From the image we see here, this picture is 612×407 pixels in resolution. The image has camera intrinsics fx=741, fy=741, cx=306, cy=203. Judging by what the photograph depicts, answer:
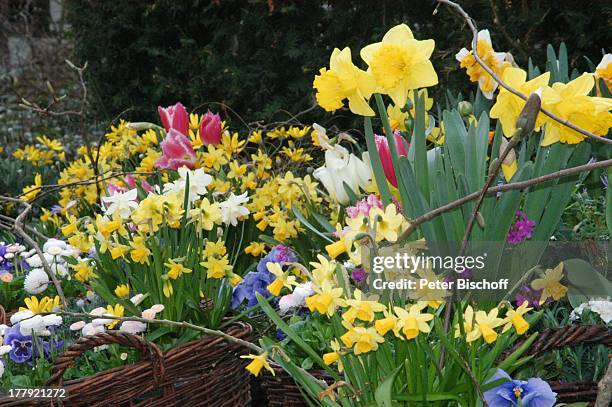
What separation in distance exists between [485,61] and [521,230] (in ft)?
1.18

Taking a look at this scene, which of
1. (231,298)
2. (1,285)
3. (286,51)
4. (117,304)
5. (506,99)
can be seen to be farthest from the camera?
(286,51)

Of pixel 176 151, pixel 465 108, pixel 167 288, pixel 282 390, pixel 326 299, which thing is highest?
pixel 465 108

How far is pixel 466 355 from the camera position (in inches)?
42.3

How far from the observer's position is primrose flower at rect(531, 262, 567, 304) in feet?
4.26

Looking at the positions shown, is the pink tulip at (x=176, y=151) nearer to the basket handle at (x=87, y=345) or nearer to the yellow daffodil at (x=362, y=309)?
the basket handle at (x=87, y=345)

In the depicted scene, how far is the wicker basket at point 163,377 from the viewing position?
1.31 m

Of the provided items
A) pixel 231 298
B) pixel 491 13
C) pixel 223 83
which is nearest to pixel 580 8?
pixel 491 13

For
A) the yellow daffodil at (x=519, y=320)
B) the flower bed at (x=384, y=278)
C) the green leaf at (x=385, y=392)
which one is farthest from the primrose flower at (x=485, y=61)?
the green leaf at (x=385, y=392)

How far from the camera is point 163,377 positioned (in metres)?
1.42

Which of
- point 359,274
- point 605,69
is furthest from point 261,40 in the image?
point 359,274

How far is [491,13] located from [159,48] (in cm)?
186

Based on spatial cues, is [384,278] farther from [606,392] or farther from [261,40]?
[261,40]

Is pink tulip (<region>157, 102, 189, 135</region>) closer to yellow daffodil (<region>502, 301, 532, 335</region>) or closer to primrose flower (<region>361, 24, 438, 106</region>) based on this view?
primrose flower (<region>361, 24, 438, 106</region>)

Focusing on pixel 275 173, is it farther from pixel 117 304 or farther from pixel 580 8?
pixel 580 8
